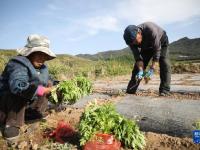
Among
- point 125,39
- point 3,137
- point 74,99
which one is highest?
point 125,39

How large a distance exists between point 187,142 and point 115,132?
851mm

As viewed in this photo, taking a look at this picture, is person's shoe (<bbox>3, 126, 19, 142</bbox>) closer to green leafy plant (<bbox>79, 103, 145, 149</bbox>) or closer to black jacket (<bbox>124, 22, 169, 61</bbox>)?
green leafy plant (<bbox>79, 103, 145, 149</bbox>)

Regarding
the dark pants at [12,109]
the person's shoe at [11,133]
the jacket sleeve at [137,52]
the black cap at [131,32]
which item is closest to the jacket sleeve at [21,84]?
the dark pants at [12,109]

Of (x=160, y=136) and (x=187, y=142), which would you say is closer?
(x=187, y=142)

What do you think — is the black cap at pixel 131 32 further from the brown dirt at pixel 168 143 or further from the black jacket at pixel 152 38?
the brown dirt at pixel 168 143

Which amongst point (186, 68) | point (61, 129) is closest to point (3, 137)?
point (61, 129)

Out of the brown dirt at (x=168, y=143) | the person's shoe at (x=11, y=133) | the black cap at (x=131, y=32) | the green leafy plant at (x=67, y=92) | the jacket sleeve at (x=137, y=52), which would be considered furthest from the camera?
Answer: the jacket sleeve at (x=137, y=52)

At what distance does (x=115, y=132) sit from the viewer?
3.19 m

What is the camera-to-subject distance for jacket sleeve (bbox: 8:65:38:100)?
356cm

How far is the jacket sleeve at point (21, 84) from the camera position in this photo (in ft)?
11.7

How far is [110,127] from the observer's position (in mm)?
3197

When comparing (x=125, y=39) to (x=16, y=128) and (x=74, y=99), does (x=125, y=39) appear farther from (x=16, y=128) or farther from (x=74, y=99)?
(x=16, y=128)

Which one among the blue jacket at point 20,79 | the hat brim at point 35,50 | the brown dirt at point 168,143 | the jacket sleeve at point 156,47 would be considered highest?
the jacket sleeve at point 156,47

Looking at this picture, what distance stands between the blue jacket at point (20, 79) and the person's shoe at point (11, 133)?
469mm
